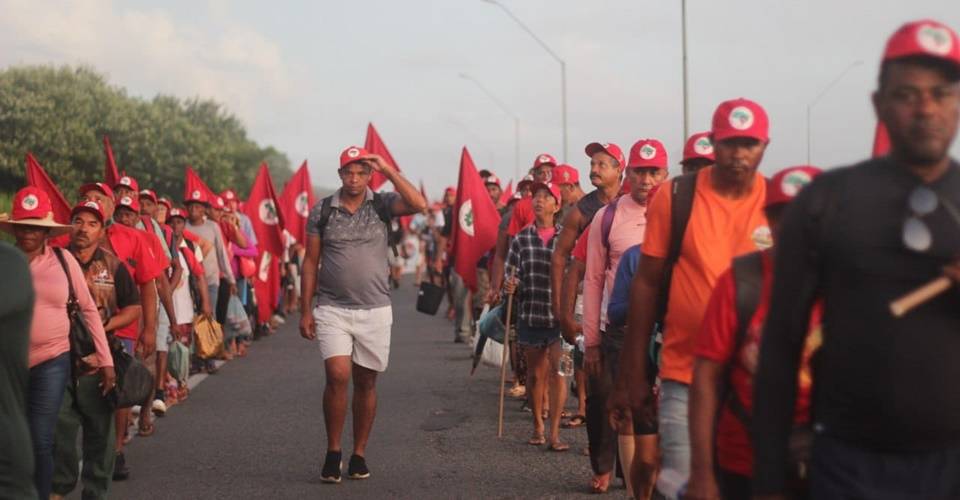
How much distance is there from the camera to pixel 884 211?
3.46 metres

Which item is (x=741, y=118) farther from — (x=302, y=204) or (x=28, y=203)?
(x=302, y=204)

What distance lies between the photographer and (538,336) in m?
11.5

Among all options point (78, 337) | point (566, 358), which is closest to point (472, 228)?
point (566, 358)

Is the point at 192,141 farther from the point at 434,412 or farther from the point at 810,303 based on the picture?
the point at 810,303

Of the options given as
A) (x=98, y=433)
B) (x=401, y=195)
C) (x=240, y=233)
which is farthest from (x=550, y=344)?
(x=240, y=233)

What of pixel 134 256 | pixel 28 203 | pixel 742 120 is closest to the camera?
pixel 742 120

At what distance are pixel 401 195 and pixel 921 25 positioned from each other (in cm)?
674

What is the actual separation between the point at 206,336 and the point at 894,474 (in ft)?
39.8

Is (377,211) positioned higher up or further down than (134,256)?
higher up

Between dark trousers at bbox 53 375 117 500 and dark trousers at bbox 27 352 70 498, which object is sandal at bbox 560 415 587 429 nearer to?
dark trousers at bbox 53 375 117 500

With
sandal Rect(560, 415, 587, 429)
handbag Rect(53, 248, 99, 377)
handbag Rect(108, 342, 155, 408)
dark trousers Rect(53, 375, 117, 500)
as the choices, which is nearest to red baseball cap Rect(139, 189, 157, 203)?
sandal Rect(560, 415, 587, 429)

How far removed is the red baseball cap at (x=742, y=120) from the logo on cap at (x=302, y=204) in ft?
52.4

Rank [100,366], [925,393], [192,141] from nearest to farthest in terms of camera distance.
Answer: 1. [925,393]
2. [100,366]
3. [192,141]

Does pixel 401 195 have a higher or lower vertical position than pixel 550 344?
higher
